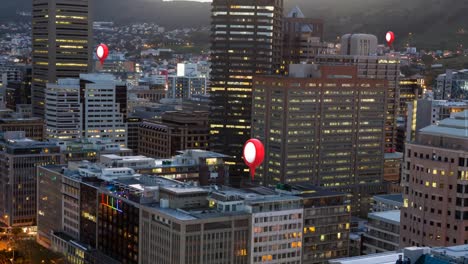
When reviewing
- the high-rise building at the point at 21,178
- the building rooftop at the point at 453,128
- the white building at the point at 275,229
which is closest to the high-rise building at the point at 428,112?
the white building at the point at 275,229

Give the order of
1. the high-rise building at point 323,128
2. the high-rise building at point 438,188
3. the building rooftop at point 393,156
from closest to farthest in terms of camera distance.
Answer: the high-rise building at point 438,188, the high-rise building at point 323,128, the building rooftop at point 393,156

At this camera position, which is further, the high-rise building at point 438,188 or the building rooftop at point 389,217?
the building rooftop at point 389,217

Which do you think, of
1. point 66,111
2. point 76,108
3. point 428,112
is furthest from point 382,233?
point 66,111

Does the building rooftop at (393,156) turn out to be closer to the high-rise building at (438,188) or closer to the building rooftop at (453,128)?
the building rooftop at (453,128)

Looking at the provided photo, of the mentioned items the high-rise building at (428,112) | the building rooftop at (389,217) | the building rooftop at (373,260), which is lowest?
the building rooftop at (389,217)

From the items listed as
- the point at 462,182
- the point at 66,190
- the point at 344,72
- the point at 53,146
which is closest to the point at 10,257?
the point at 66,190

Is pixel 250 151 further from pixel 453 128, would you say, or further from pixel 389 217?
pixel 453 128

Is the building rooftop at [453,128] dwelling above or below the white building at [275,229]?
above

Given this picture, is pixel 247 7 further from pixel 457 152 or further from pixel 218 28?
pixel 457 152
